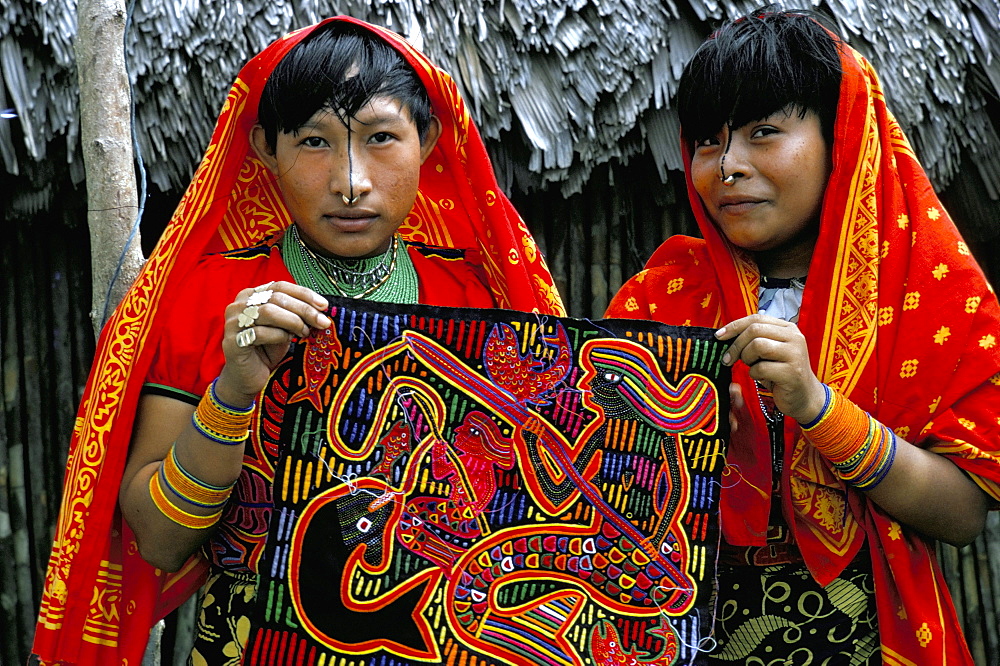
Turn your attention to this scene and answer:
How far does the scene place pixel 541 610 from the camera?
1664mm

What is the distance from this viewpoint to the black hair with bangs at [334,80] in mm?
1784

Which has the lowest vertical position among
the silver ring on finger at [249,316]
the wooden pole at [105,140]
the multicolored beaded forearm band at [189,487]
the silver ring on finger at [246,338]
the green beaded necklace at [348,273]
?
the multicolored beaded forearm band at [189,487]

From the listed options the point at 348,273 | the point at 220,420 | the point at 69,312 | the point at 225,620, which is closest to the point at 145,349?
the point at 220,420

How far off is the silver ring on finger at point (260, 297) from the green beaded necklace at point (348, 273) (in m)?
0.24

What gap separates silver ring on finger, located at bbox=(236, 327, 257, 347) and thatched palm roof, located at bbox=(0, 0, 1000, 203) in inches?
68.9

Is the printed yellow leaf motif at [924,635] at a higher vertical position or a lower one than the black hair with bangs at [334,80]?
lower

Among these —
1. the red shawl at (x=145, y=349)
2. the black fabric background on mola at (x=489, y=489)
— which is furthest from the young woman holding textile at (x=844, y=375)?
the red shawl at (x=145, y=349)

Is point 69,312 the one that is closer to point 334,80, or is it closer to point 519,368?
point 334,80

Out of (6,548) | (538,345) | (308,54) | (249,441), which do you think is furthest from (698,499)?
(6,548)

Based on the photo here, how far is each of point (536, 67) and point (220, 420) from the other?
2.03 metres

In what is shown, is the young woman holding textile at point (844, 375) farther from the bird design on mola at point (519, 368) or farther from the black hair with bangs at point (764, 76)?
the bird design on mola at point (519, 368)

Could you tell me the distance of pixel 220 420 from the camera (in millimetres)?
1595

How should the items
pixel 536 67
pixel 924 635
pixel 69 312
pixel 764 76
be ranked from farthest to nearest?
pixel 69 312 < pixel 536 67 < pixel 764 76 < pixel 924 635

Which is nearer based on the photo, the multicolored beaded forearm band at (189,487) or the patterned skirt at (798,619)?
the multicolored beaded forearm band at (189,487)
